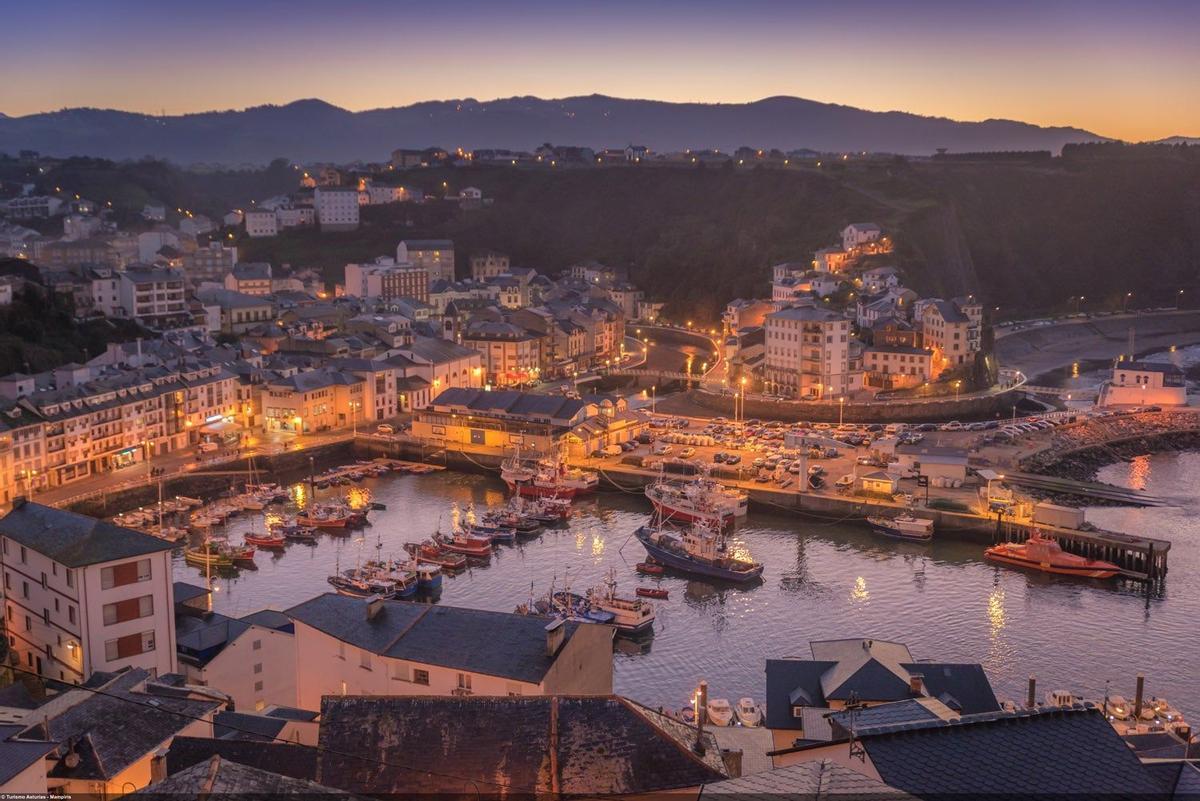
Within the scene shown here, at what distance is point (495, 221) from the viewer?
3772cm

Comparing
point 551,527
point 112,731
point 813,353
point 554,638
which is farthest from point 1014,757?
point 813,353

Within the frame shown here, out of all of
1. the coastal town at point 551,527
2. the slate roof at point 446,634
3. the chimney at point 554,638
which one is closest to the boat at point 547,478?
the coastal town at point 551,527

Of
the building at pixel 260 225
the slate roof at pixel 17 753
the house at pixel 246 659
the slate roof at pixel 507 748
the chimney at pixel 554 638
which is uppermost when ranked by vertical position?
the building at pixel 260 225

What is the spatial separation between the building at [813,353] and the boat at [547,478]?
5.83 m

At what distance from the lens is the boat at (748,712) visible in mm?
7304

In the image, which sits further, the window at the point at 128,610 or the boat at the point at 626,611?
the boat at the point at 626,611

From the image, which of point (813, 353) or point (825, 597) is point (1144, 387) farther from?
point (825, 597)

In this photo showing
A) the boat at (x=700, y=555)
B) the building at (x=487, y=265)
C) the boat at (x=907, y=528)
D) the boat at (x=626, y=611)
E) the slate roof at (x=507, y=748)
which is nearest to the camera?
the slate roof at (x=507, y=748)

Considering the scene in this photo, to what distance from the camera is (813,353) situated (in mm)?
19234

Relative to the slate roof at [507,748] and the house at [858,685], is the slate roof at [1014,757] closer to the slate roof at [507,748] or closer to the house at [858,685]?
the slate roof at [507,748]

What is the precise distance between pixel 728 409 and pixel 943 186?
20469mm

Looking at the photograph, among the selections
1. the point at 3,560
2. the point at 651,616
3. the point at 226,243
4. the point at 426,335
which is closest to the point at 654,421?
the point at 426,335

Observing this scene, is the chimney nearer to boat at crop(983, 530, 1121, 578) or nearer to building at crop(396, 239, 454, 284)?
boat at crop(983, 530, 1121, 578)

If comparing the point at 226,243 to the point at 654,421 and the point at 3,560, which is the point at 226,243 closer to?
the point at 654,421
